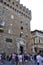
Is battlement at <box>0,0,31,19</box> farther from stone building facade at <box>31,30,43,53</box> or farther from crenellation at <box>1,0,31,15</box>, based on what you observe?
stone building facade at <box>31,30,43,53</box>

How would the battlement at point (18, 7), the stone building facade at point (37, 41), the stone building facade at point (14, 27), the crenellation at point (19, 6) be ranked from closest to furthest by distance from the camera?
the stone building facade at point (14, 27), the crenellation at point (19, 6), the battlement at point (18, 7), the stone building facade at point (37, 41)

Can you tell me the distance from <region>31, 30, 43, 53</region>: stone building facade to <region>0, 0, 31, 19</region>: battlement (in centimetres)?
802

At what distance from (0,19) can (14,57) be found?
17.8 m

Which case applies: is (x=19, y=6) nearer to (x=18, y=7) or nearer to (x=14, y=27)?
(x=18, y=7)

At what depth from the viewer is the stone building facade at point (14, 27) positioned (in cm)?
3588

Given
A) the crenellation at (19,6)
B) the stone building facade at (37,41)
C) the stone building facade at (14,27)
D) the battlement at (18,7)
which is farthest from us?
the stone building facade at (37,41)

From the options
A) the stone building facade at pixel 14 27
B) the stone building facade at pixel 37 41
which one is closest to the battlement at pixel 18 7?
the stone building facade at pixel 14 27

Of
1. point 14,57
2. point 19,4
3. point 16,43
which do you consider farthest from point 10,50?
point 14,57

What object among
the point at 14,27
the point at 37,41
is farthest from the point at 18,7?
the point at 37,41

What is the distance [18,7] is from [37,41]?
13151 mm

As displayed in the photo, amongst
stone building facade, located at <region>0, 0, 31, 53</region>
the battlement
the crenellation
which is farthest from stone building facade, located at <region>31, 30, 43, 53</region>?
the crenellation

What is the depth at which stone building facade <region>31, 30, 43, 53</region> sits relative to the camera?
48.0 meters

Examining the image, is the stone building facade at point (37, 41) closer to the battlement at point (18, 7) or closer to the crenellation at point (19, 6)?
the battlement at point (18, 7)

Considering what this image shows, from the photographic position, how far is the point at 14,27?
39.2m
